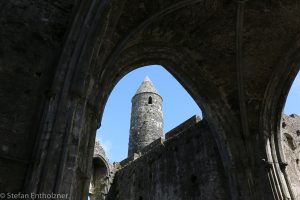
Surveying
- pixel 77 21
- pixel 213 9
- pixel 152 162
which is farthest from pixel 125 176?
pixel 77 21

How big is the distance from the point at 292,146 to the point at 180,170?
10.7ft

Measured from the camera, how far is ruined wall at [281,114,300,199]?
7.45 m

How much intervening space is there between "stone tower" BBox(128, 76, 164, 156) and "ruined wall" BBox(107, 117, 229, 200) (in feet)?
10.9

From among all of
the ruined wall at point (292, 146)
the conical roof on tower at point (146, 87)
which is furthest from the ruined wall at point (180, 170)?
the conical roof on tower at point (146, 87)

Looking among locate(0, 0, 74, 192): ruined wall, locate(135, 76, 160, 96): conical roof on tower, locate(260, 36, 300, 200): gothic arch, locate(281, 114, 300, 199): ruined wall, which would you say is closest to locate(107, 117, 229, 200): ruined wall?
locate(260, 36, 300, 200): gothic arch

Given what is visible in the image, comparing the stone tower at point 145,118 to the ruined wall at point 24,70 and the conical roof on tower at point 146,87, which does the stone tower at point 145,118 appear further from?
the ruined wall at point 24,70

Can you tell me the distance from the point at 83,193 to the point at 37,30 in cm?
195

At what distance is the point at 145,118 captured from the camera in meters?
16.3

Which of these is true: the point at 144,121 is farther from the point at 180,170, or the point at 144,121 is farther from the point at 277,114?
the point at 277,114

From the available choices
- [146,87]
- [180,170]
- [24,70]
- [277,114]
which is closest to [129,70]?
[24,70]

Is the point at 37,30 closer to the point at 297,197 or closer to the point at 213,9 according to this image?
the point at 213,9

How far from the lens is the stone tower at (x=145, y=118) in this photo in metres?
15.4

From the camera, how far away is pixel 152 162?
Answer: 420 inches

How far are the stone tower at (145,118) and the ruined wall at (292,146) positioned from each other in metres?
7.01
